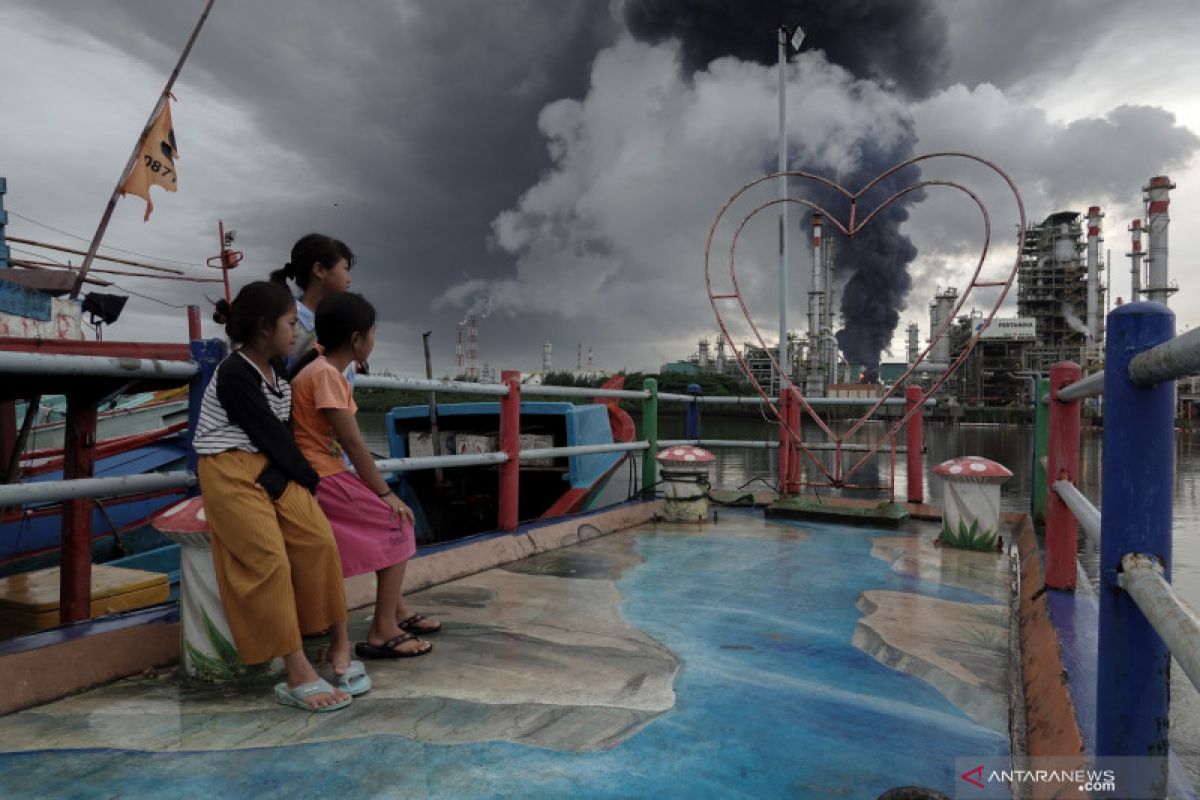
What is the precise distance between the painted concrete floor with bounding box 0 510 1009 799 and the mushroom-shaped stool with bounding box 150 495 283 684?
74 millimetres

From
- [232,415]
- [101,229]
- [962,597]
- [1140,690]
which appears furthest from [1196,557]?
[101,229]

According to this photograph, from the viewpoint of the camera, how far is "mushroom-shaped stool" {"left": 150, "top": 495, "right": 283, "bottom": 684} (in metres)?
1.91

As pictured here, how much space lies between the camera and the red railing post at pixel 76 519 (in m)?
2.57

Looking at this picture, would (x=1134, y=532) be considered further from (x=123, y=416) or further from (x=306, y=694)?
(x=123, y=416)

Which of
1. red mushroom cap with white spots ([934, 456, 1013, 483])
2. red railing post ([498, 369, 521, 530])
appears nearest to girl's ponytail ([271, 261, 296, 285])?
red railing post ([498, 369, 521, 530])

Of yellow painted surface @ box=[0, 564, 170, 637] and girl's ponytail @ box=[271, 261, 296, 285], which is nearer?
girl's ponytail @ box=[271, 261, 296, 285]

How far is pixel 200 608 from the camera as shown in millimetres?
1962

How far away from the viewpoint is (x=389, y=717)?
176 cm

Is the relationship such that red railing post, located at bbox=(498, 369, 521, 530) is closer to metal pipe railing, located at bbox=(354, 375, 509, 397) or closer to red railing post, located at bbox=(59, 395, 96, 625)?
metal pipe railing, located at bbox=(354, 375, 509, 397)

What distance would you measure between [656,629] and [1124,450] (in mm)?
1634

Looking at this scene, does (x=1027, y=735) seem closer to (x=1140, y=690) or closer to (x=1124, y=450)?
(x=1140, y=690)

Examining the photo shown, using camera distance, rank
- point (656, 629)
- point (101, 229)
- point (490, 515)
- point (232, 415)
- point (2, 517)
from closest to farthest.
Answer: point (232, 415) → point (656, 629) → point (2, 517) → point (490, 515) → point (101, 229)

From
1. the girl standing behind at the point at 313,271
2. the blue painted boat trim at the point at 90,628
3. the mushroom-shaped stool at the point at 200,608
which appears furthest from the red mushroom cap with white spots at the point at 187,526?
the girl standing behind at the point at 313,271

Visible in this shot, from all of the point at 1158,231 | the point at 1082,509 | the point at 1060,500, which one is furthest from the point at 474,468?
the point at 1158,231
